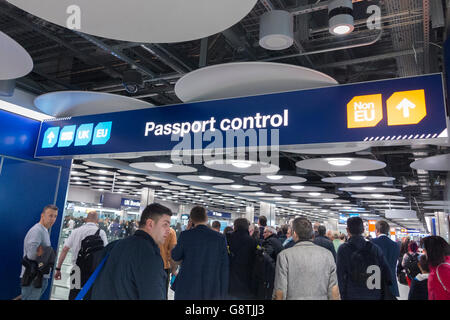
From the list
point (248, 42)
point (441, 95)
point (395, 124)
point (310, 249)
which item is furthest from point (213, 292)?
point (248, 42)

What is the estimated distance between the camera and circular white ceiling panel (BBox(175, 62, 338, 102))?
143 inches

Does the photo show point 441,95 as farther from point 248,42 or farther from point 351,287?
point 248,42

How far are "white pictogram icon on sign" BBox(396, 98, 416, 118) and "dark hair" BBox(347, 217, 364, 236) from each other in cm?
169

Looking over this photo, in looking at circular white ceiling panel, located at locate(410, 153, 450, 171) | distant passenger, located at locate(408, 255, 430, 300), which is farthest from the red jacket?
circular white ceiling panel, located at locate(410, 153, 450, 171)

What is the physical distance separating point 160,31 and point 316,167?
7.81 m

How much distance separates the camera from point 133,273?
7.03 ft

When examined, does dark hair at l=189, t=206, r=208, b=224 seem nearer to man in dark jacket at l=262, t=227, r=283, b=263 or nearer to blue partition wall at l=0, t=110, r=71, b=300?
man in dark jacket at l=262, t=227, r=283, b=263

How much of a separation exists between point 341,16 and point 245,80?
1.25 metres

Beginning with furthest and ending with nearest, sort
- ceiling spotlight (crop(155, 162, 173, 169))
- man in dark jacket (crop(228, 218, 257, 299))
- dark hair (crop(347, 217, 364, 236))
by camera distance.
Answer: ceiling spotlight (crop(155, 162, 173, 169)) → man in dark jacket (crop(228, 218, 257, 299)) → dark hair (crop(347, 217, 364, 236))

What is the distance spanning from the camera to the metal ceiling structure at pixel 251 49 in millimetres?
4508

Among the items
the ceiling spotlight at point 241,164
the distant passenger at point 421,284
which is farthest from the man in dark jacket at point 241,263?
the ceiling spotlight at point 241,164

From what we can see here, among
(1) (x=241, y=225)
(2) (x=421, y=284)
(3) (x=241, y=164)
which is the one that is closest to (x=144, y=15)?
(1) (x=241, y=225)

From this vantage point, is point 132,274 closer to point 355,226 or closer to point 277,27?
point 277,27

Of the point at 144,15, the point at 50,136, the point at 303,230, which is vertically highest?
the point at 144,15
